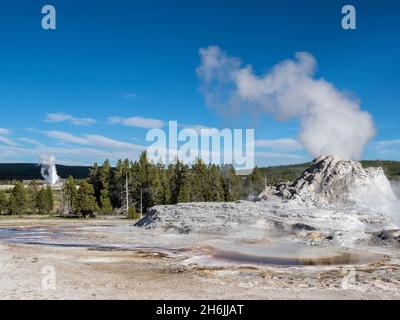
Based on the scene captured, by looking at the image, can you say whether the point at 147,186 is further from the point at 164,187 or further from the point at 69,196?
the point at 69,196

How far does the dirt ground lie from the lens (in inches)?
571

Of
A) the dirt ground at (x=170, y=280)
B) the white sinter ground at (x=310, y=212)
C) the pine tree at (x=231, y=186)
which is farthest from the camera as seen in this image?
the pine tree at (x=231, y=186)

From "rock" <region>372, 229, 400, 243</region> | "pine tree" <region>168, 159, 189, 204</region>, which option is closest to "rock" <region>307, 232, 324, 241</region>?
"rock" <region>372, 229, 400, 243</region>

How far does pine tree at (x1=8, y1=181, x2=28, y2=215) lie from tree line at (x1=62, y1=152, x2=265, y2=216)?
20.8 feet

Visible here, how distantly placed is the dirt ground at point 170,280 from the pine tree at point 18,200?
48.3 metres

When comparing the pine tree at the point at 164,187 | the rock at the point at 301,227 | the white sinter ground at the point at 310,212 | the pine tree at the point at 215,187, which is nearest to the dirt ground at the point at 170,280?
the white sinter ground at the point at 310,212

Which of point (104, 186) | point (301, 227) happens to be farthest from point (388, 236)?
point (104, 186)

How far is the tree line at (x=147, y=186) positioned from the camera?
67750mm

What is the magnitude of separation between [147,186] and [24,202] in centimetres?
1795

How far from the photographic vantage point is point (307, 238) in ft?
103

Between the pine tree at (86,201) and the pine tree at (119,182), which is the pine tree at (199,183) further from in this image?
the pine tree at (86,201)

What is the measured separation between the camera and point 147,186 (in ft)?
231

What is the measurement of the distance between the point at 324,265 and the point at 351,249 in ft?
20.4
